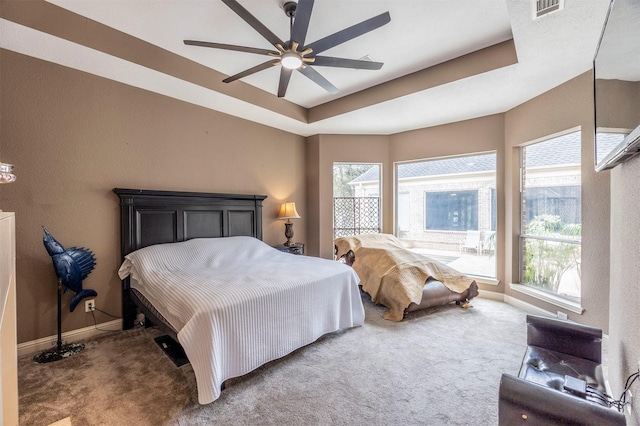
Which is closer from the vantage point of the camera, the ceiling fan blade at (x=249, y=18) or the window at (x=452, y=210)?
the ceiling fan blade at (x=249, y=18)

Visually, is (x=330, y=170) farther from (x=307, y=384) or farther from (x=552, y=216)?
(x=307, y=384)

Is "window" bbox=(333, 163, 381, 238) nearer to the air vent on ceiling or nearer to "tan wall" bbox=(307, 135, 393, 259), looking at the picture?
"tan wall" bbox=(307, 135, 393, 259)

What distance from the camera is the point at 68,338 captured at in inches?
106

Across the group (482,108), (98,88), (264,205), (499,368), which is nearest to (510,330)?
(499,368)

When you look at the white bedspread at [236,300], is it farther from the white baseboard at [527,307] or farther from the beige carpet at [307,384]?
the white baseboard at [527,307]

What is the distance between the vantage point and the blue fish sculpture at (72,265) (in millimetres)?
2373

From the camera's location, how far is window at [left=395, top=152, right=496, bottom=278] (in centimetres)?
426

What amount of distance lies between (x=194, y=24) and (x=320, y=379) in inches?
128

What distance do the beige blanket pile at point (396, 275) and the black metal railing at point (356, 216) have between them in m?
1.16

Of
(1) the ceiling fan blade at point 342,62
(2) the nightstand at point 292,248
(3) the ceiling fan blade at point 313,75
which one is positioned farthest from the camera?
(2) the nightstand at point 292,248

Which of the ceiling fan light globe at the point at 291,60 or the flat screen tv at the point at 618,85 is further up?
the ceiling fan light globe at the point at 291,60

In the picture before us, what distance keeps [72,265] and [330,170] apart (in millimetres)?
3788

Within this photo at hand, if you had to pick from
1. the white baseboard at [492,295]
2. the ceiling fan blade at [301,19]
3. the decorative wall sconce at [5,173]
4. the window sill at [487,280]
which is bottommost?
the white baseboard at [492,295]

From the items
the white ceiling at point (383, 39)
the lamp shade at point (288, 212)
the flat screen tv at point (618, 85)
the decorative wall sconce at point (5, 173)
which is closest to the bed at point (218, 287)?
the lamp shade at point (288, 212)
